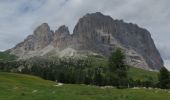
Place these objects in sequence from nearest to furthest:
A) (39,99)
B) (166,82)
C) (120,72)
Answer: (39,99) → (120,72) → (166,82)

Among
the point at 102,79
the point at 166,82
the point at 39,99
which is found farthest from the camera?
the point at 102,79

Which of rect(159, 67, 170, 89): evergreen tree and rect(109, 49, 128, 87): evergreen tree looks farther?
rect(159, 67, 170, 89): evergreen tree

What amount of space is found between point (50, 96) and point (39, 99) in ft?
7.53

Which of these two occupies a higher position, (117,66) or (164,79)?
(117,66)

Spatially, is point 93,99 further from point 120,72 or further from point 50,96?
point 120,72

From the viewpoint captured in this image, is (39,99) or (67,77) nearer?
(39,99)

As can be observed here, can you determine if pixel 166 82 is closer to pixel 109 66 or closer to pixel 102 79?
pixel 109 66

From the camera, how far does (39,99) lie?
3888cm

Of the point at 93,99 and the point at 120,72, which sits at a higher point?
the point at 120,72

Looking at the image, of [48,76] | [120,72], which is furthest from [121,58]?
[48,76]

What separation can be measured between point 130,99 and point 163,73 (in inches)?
3088

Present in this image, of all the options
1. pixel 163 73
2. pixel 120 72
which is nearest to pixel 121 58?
pixel 120 72

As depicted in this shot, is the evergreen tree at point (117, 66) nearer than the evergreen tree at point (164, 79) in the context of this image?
Yes

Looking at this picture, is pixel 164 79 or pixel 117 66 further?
pixel 164 79
